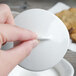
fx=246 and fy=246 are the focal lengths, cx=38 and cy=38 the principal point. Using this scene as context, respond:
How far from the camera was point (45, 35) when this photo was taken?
0.40 meters

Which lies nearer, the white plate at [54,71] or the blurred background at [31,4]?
the white plate at [54,71]

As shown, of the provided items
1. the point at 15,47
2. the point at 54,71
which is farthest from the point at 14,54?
the point at 54,71

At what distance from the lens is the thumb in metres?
0.32

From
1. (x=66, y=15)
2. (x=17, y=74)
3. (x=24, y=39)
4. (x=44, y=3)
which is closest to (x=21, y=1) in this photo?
A: (x=44, y=3)

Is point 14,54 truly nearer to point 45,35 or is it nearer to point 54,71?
point 45,35

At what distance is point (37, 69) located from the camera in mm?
422

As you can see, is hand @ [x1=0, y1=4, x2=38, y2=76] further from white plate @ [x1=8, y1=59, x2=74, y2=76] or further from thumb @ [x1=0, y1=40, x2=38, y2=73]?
white plate @ [x1=8, y1=59, x2=74, y2=76]

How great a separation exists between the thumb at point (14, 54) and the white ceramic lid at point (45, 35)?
50mm

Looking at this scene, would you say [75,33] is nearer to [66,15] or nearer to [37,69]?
[66,15]

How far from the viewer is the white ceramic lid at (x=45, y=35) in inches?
16.0

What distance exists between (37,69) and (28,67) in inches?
0.6

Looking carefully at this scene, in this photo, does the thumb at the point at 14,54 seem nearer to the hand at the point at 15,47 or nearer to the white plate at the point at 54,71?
the hand at the point at 15,47

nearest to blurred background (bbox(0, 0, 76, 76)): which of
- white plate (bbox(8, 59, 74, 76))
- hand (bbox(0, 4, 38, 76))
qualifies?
white plate (bbox(8, 59, 74, 76))

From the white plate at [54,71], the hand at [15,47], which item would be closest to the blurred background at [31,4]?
the white plate at [54,71]
